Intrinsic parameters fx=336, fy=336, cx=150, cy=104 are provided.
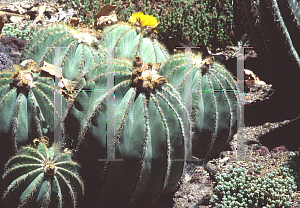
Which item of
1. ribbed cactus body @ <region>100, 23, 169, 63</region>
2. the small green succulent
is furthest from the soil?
ribbed cactus body @ <region>100, 23, 169, 63</region>

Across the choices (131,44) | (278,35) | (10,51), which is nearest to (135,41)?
(131,44)

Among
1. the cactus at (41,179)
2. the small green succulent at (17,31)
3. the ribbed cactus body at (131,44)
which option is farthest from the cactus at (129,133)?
the small green succulent at (17,31)

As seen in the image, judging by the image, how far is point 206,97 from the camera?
3416mm

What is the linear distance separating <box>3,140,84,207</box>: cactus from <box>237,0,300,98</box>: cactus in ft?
9.62

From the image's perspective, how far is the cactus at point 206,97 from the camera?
3381 mm

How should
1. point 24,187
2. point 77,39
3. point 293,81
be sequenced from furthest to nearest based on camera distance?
point 293,81
point 77,39
point 24,187

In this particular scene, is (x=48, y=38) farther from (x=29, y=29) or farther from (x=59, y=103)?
(x=29, y=29)

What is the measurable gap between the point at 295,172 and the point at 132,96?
200 cm

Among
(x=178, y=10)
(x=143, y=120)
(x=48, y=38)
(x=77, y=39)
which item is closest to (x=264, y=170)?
(x=143, y=120)

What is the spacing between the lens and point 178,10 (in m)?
6.30

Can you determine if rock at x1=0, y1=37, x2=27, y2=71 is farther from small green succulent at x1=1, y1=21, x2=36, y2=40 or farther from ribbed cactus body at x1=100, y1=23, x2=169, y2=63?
ribbed cactus body at x1=100, y1=23, x2=169, y2=63

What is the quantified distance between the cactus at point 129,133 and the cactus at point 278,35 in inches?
80.3

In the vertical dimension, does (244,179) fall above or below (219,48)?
below

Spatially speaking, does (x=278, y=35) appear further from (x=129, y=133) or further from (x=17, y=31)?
(x=17, y=31)
